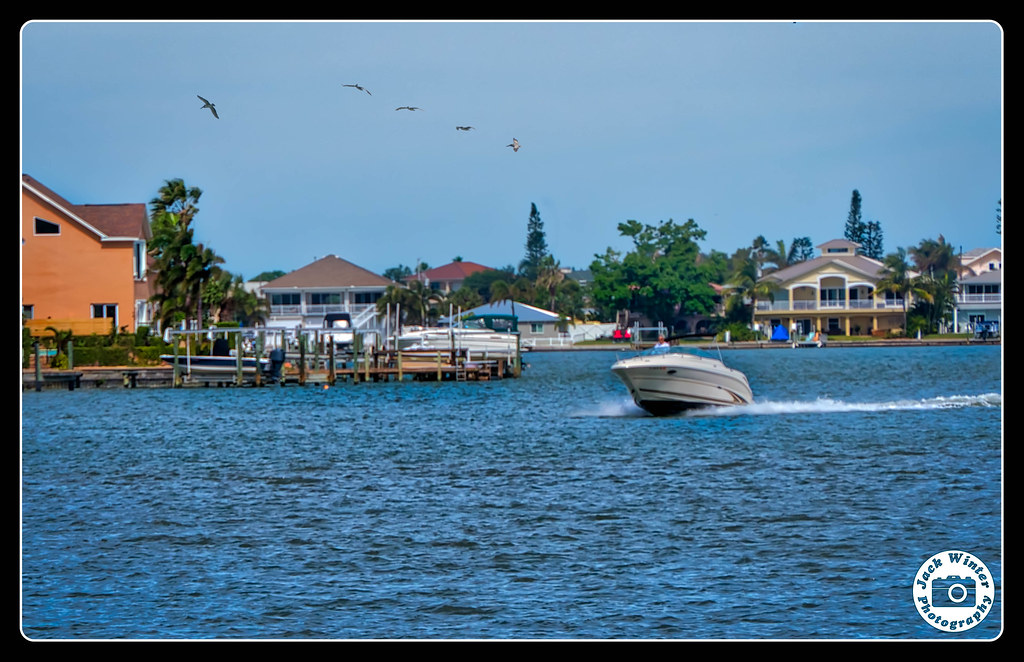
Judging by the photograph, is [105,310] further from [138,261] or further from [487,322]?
[487,322]

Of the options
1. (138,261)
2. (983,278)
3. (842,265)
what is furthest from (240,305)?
(983,278)

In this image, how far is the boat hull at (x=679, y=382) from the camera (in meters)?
37.3

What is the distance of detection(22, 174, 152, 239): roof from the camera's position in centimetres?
6069

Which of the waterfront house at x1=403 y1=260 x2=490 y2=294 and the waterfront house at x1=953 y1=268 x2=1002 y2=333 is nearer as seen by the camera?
the waterfront house at x1=953 y1=268 x2=1002 y2=333

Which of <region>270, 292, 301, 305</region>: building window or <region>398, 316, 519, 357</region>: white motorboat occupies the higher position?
→ <region>270, 292, 301, 305</region>: building window

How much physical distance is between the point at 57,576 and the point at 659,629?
28.3 ft

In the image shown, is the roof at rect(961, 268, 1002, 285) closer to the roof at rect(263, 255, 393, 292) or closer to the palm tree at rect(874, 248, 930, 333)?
the palm tree at rect(874, 248, 930, 333)

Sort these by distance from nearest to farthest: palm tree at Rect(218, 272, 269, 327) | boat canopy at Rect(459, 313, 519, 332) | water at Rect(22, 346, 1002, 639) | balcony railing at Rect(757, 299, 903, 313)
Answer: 1. water at Rect(22, 346, 1002, 639)
2. palm tree at Rect(218, 272, 269, 327)
3. boat canopy at Rect(459, 313, 519, 332)
4. balcony railing at Rect(757, 299, 903, 313)

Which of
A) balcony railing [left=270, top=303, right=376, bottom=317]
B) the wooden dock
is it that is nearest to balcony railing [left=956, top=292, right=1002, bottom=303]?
balcony railing [left=270, top=303, right=376, bottom=317]

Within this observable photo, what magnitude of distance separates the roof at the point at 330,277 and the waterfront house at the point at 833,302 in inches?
1527

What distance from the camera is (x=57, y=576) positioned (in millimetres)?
17375

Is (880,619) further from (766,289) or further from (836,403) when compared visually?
(766,289)
